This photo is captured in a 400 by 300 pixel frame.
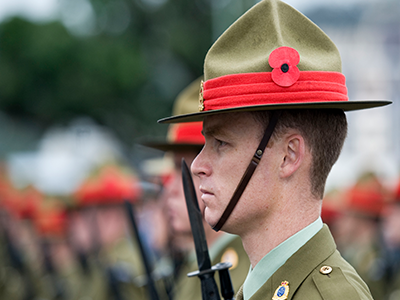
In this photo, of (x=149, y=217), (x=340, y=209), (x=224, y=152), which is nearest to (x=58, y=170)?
(x=149, y=217)

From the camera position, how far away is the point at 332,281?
1.89 meters

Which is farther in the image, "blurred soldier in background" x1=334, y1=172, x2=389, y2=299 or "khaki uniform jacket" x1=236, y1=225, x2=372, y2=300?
"blurred soldier in background" x1=334, y1=172, x2=389, y2=299

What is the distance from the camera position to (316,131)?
6.87 feet

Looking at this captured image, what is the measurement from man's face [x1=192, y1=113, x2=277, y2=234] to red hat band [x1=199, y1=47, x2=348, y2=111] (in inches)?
3.8

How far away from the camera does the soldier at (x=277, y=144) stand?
2020mm

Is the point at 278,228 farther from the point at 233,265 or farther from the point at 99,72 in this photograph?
the point at 99,72

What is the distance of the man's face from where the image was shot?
81.3 inches

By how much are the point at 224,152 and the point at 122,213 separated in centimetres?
614

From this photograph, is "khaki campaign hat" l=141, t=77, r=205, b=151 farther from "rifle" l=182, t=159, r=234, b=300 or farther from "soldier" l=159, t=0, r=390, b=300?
"soldier" l=159, t=0, r=390, b=300

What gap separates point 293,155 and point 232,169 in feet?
0.81

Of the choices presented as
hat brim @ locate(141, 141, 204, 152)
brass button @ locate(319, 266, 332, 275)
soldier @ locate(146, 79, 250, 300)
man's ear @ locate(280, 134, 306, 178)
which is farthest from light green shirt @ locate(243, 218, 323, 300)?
hat brim @ locate(141, 141, 204, 152)

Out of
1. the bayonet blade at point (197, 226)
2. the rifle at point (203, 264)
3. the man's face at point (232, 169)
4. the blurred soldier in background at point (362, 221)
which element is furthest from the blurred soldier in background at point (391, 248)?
the man's face at point (232, 169)

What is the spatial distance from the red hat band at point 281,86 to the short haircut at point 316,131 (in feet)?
0.26

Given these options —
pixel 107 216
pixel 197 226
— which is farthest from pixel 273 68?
pixel 107 216
